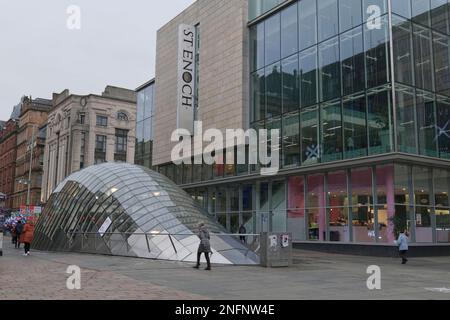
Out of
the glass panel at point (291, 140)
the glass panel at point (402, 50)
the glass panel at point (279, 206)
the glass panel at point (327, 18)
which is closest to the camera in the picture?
the glass panel at point (402, 50)

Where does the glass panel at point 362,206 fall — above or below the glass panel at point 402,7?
below

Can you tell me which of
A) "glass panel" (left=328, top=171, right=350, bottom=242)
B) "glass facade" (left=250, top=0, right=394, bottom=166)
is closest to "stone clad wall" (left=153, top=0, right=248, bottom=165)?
"glass facade" (left=250, top=0, right=394, bottom=166)

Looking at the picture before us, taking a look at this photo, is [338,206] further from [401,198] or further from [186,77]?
[186,77]

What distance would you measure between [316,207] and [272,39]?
12196mm

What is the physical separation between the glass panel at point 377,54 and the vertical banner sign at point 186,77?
1629cm

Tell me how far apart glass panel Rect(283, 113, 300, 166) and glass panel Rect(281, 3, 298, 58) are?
176 inches

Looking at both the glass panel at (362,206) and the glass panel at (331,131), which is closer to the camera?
Answer: the glass panel at (362,206)

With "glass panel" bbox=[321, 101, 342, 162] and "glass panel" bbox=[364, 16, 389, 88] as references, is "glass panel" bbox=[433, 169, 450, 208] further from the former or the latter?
"glass panel" bbox=[364, 16, 389, 88]

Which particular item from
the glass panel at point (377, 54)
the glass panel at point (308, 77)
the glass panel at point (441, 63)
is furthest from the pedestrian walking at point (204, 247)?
the glass panel at point (441, 63)

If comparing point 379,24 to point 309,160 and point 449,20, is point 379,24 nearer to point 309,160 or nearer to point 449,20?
point 449,20

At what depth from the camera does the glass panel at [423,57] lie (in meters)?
27.2

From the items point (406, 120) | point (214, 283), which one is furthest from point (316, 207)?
point (214, 283)

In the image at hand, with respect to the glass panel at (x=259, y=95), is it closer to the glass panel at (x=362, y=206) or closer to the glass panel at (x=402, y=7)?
the glass panel at (x=362, y=206)
